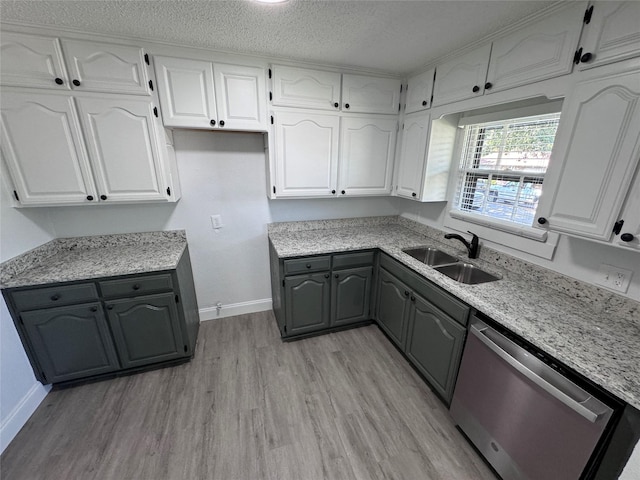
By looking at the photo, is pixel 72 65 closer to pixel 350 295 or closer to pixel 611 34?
pixel 350 295

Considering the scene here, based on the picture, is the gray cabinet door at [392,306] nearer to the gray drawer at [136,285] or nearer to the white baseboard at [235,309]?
the white baseboard at [235,309]

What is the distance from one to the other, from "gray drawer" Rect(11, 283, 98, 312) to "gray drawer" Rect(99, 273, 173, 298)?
0.26 feet

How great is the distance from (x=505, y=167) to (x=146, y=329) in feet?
9.44

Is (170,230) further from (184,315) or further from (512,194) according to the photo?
(512,194)

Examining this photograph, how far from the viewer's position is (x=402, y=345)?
2156 millimetres

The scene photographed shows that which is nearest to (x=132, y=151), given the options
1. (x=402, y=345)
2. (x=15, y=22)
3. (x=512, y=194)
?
(x=15, y=22)

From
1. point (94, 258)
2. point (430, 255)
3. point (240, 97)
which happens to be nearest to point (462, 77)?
point (430, 255)

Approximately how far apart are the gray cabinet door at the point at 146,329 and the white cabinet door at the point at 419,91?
2.51 meters

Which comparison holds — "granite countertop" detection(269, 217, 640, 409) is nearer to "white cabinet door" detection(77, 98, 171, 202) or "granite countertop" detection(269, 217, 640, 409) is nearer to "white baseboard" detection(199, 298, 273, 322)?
"white baseboard" detection(199, 298, 273, 322)

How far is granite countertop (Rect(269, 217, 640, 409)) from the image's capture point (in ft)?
3.33

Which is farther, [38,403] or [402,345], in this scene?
[402,345]

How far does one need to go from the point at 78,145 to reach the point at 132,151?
0.31 metres

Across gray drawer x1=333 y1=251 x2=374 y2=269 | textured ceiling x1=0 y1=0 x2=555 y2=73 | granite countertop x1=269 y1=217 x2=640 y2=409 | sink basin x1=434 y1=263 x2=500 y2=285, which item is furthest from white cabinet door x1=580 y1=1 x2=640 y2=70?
gray drawer x1=333 y1=251 x2=374 y2=269

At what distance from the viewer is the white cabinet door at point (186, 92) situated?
5.99 ft
